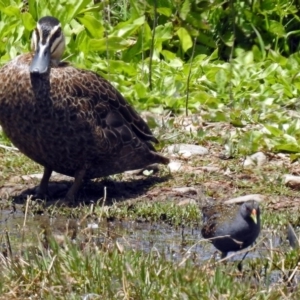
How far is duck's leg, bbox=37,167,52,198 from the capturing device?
8.45m

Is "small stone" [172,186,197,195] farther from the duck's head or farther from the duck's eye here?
the duck's eye

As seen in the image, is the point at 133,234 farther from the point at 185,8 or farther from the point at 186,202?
the point at 185,8

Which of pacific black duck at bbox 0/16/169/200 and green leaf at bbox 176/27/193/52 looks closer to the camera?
pacific black duck at bbox 0/16/169/200

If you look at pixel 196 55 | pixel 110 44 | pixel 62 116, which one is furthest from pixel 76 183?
pixel 196 55

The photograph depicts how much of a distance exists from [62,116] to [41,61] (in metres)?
0.42

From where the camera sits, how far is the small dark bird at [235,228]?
6.71 meters

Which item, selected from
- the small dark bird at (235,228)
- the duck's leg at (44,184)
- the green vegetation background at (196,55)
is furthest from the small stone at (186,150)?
the small dark bird at (235,228)

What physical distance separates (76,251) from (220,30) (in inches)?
251

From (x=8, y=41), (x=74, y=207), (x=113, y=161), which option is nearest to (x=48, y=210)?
(x=74, y=207)

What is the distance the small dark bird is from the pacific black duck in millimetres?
1546

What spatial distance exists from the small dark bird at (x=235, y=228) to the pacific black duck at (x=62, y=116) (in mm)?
1546

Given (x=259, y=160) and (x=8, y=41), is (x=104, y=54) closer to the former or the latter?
(x=8, y=41)

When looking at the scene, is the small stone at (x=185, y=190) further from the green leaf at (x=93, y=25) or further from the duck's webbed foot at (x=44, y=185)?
the green leaf at (x=93, y=25)

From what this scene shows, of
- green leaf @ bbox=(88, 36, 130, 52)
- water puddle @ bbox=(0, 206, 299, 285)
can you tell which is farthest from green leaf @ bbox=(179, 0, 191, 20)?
water puddle @ bbox=(0, 206, 299, 285)
